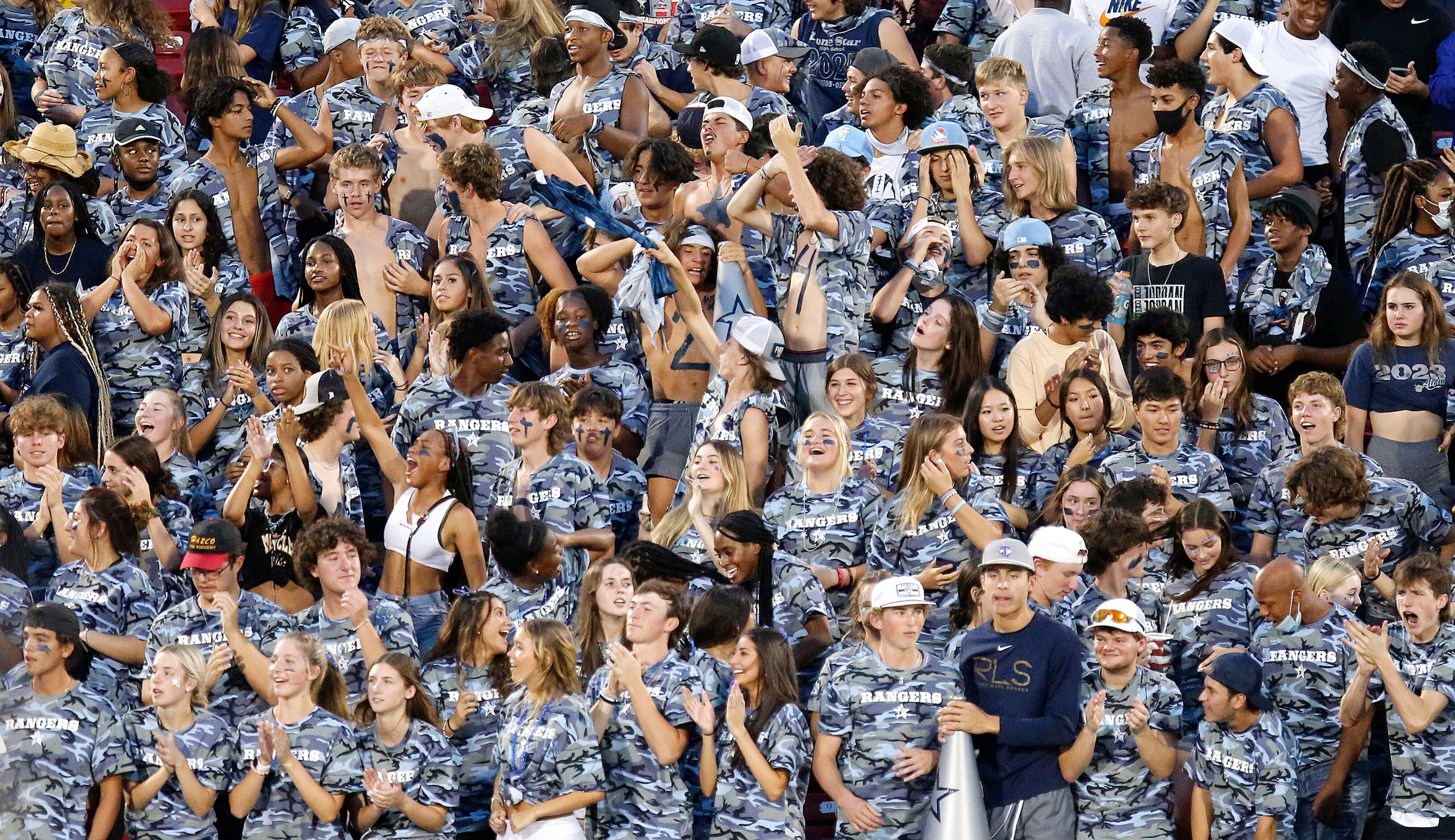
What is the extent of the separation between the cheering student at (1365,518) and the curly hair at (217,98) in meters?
6.80

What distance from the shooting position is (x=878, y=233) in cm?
1307

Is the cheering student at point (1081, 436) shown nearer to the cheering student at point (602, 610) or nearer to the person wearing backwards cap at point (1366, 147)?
the cheering student at point (602, 610)

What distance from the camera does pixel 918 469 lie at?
11086mm

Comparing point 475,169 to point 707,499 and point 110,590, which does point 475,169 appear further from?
point 110,590

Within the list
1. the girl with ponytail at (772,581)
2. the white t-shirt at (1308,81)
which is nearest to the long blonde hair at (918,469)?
the girl with ponytail at (772,581)

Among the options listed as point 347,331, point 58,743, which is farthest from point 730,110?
point 58,743

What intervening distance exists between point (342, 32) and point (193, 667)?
619 centimetres

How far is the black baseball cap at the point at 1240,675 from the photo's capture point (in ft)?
33.3

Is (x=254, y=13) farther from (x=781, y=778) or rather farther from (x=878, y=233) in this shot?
(x=781, y=778)

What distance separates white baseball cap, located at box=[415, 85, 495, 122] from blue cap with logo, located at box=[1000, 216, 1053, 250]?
3208 millimetres

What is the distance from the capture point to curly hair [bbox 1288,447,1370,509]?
11.4m

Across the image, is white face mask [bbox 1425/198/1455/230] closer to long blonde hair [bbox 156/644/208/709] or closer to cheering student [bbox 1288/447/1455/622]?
cheering student [bbox 1288/447/1455/622]

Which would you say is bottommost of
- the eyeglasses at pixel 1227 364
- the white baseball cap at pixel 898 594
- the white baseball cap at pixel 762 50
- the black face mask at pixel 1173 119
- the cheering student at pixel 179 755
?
the cheering student at pixel 179 755

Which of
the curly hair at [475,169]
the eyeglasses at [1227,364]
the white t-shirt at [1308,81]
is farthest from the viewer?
the white t-shirt at [1308,81]
